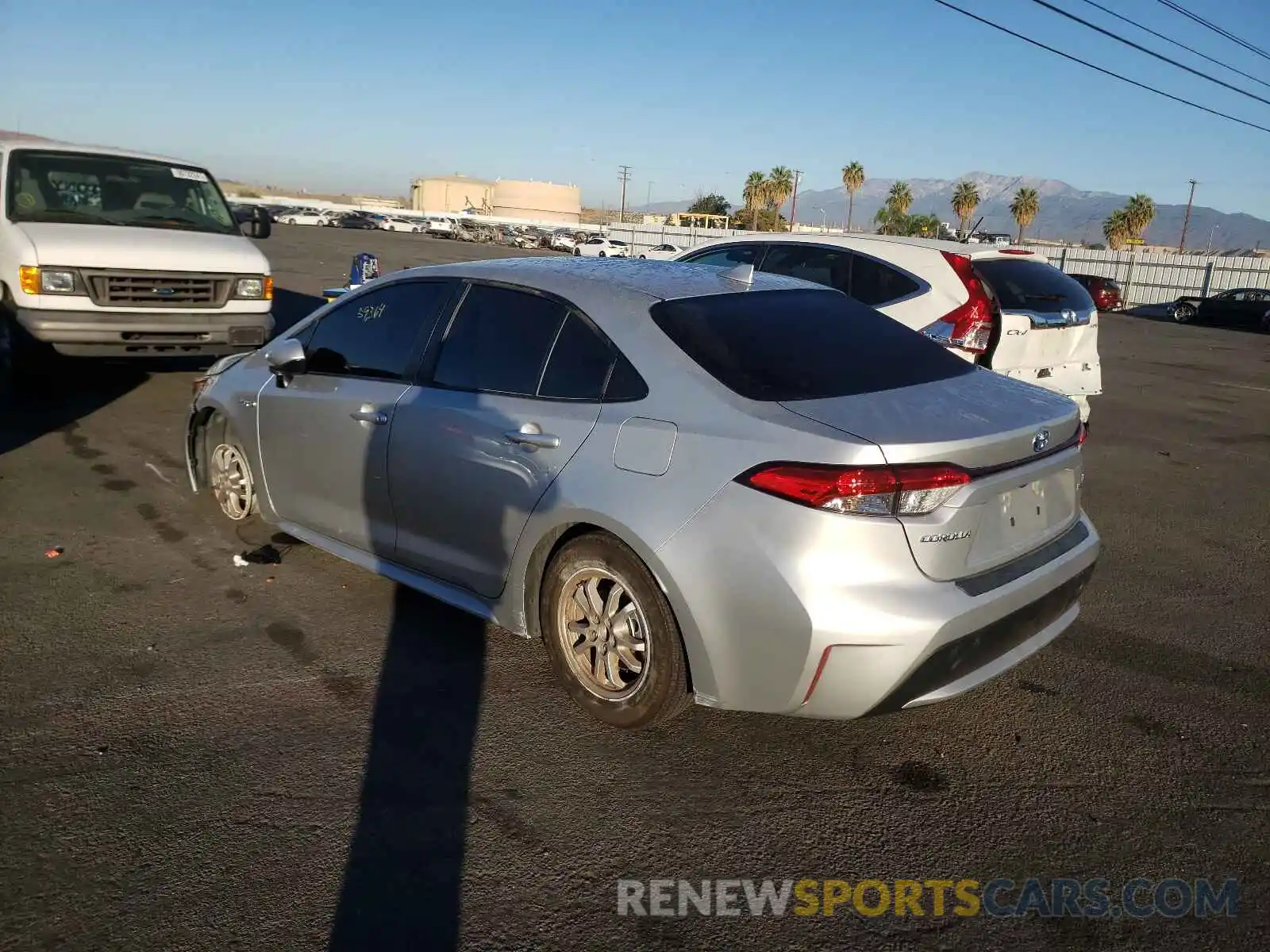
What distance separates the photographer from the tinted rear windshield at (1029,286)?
7.23 m

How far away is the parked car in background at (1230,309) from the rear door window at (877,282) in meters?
26.4

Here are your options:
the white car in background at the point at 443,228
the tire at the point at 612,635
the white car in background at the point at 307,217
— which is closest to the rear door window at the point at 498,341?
the tire at the point at 612,635

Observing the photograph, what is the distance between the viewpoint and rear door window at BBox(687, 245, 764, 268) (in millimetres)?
8227

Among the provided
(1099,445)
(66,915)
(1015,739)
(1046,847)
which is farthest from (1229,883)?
(1099,445)

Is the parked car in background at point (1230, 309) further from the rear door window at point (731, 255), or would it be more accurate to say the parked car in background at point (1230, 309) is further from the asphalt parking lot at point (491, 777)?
the asphalt parking lot at point (491, 777)

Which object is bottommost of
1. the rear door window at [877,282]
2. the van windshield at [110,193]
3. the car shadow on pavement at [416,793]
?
the car shadow on pavement at [416,793]

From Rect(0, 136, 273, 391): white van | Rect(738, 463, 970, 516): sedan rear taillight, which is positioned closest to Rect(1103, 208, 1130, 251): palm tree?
Rect(0, 136, 273, 391): white van

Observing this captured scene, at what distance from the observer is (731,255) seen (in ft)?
28.1

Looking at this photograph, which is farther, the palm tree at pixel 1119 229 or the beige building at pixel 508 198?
the beige building at pixel 508 198

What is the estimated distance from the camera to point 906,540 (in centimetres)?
294

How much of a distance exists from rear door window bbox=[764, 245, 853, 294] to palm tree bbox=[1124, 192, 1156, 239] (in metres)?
65.8

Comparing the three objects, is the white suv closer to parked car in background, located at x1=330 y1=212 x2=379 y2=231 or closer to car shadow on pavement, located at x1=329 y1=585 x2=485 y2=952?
car shadow on pavement, located at x1=329 y1=585 x2=485 y2=952

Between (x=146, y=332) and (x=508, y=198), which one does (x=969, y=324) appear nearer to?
(x=146, y=332)

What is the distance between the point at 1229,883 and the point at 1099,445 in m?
7.02
